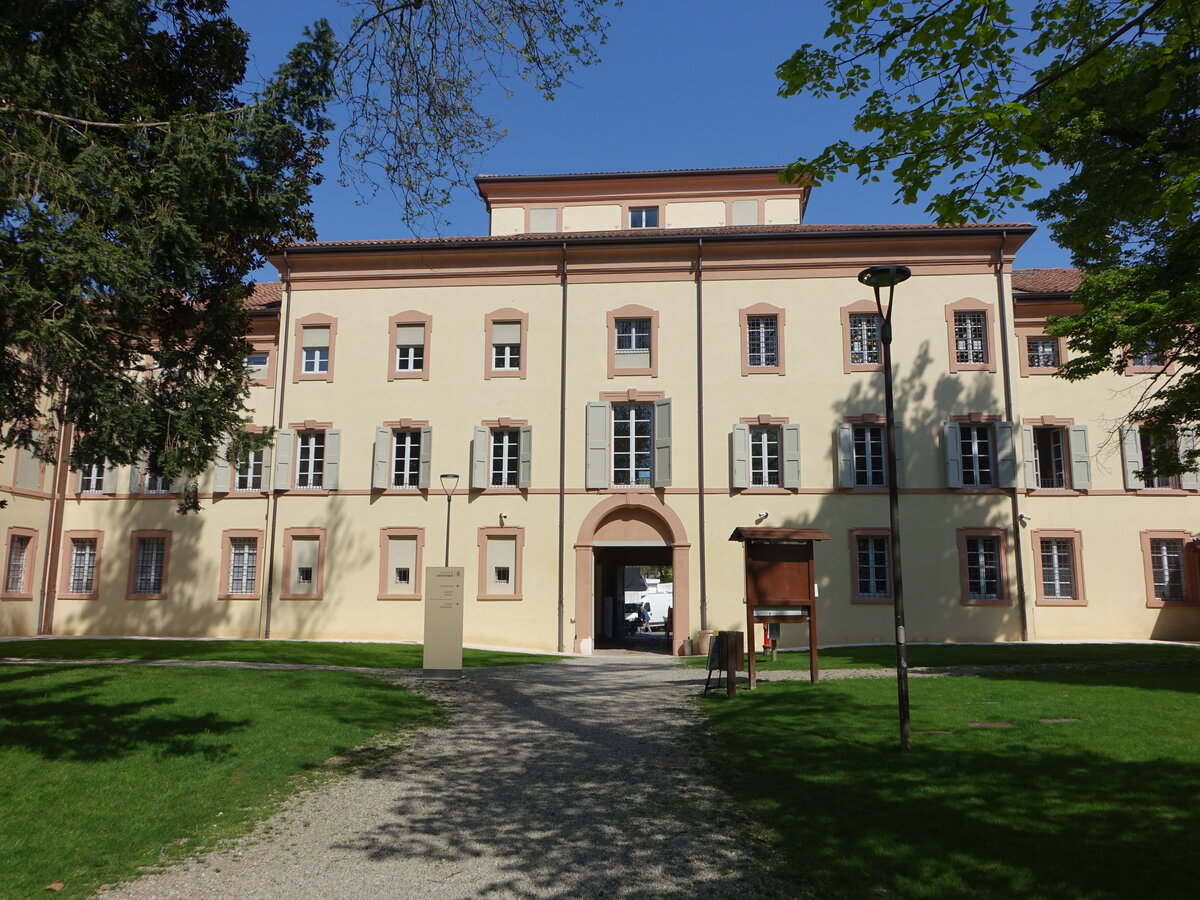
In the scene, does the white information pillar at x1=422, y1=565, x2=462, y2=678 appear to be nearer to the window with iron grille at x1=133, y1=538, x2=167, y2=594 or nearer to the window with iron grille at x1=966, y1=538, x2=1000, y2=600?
the window with iron grille at x1=133, y1=538, x2=167, y2=594

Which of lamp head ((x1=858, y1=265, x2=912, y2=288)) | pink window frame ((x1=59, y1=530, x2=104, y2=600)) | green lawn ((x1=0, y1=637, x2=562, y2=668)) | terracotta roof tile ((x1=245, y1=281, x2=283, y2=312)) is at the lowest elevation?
green lawn ((x1=0, y1=637, x2=562, y2=668))

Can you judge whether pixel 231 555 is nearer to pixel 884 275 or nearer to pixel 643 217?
pixel 643 217

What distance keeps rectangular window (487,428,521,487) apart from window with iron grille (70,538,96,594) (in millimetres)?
11316

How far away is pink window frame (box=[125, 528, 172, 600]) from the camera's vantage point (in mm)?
25406

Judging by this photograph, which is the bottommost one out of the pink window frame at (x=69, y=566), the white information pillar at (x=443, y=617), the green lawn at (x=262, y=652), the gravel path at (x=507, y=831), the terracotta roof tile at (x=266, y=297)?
the gravel path at (x=507, y=831)

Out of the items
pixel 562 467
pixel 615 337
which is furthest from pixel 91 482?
pixel 615 337

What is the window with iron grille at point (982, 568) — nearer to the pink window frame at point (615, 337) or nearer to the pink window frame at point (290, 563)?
the pink window frame at point (615, 337)

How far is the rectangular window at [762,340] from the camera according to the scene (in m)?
24.5

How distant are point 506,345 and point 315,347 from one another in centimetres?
524

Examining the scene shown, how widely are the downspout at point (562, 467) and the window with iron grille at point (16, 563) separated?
14434 millimetres

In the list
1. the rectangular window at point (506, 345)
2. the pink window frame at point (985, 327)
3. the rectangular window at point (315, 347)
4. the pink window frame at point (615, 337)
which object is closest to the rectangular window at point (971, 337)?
the pink window frame at point (985, 327)

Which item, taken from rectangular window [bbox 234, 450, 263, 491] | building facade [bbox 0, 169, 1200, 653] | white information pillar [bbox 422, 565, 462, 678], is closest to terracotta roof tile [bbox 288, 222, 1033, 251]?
building facade [bbox 0, 169, 1200, 653]

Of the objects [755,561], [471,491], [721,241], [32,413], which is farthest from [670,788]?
[721,241]

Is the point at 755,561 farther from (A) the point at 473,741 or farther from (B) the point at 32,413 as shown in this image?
(B) the point at 32,413
